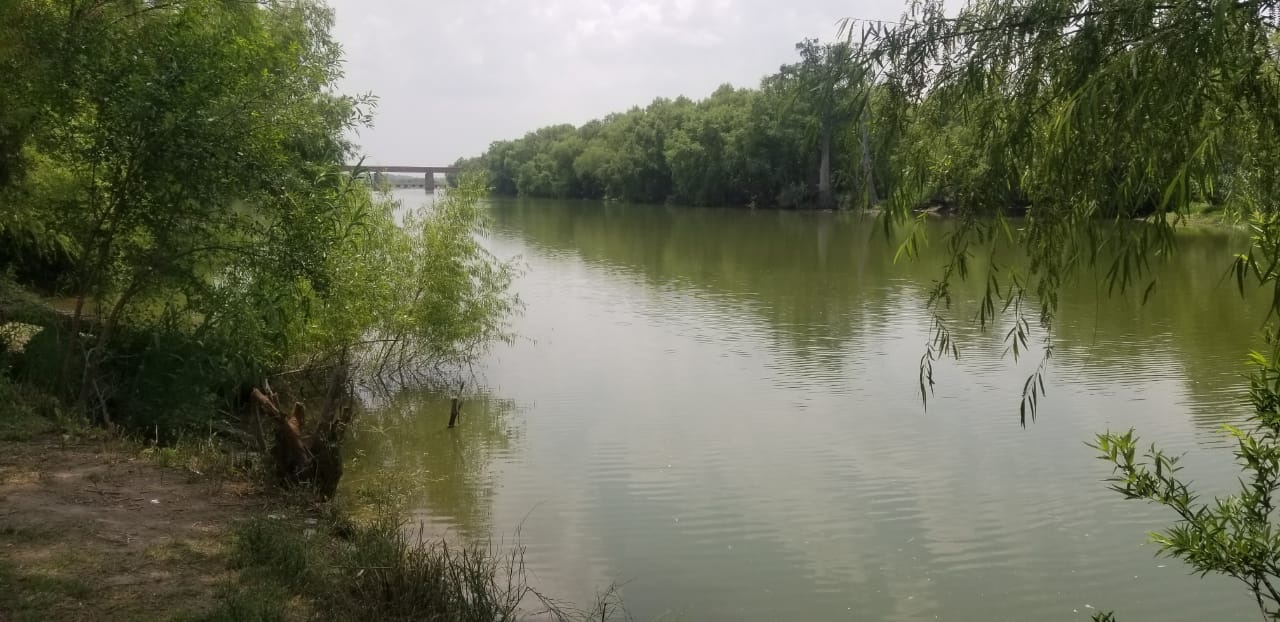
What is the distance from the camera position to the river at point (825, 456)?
23.4ft

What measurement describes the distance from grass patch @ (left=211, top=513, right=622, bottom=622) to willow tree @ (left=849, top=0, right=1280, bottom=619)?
3.00 meters

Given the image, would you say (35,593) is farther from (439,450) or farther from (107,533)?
(439,450)

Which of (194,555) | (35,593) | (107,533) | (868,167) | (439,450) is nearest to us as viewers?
(35,593)

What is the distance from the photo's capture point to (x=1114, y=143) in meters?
3.43

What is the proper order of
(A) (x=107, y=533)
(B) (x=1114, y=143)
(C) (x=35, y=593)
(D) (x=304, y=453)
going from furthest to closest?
1. (D) (x=304, y=453)
2. (A) (x=107, y=533)
3. (C) (x=35, y=593)
4. (B) (x=1114, y=143)

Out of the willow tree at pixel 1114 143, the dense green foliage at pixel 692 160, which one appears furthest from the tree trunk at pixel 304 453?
the dense green foliage at pixel 692 160

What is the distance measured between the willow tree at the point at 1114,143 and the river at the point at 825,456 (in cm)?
62

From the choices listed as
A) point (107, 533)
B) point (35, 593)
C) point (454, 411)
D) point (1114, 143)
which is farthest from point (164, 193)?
point (1114, 143)

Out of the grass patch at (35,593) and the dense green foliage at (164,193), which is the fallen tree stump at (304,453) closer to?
the dense green foliage at (164,193)

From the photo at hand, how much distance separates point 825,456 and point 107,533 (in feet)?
23.5

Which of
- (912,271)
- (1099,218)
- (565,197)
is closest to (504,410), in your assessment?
(1099,218)

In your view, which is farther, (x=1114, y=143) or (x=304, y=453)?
(x=304, y=453)

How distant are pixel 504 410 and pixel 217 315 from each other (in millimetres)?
4889

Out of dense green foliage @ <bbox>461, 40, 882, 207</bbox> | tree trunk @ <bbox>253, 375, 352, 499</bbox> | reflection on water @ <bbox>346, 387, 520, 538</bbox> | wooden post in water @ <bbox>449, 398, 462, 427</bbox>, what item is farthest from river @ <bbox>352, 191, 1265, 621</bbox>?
dense green foliage @ <bbox>461, 40, 882, 207</bbox>
